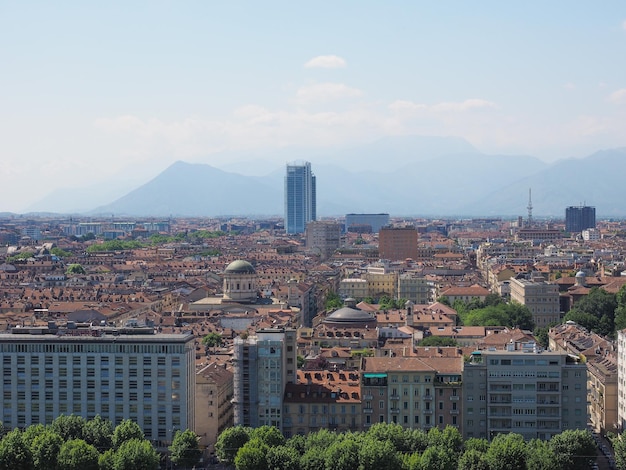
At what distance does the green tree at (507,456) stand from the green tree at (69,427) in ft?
69.9

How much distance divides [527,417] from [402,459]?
11163 millimetres

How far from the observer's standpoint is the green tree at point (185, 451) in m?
57.6

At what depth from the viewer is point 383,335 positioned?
93.5 meters

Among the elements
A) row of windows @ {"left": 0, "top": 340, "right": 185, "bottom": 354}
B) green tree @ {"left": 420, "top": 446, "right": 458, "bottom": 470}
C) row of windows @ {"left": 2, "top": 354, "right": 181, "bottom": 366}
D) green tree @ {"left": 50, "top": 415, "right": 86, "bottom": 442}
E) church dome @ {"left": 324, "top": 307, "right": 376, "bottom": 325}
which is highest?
row of windows @ {"left": 0, "top": 340, "right": 185, "bottom": 354}

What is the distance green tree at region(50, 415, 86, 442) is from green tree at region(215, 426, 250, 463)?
24.4 ft

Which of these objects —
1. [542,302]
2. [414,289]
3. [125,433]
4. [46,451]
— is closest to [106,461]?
[46,451]

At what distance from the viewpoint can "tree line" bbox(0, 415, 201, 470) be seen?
5338cm

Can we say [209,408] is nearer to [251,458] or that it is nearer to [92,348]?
[92,348]

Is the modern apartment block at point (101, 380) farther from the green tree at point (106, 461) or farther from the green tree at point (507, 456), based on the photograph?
the green tree at point (507, 456)

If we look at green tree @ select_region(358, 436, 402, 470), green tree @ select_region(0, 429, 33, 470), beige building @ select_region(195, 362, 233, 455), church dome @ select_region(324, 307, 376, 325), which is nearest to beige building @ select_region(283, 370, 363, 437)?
beige building @ select_region(195, 362, 233, 455)

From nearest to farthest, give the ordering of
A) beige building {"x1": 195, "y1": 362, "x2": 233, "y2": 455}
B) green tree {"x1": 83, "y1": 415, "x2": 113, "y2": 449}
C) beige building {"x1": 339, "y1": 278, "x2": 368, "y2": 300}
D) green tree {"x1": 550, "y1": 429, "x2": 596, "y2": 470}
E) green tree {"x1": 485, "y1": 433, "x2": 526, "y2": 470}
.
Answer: green tree {"x1": 485, "y1": 433, "x2": 526, "y2": 470} → green tree {"x1": 550, "y1": 429, "x2": 596, "y2": 470} → green tree {"x1": 83, "y1": 415, "x2": 113, "y2": 449} → beige building {"x1": 195, "y1": 362, "x2": 233, "y2": 455} → beige building {"x1": 339, "y1": 278, "x2": 368, "y2": 300}

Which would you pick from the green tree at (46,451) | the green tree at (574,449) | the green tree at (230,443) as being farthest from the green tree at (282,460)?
the green tree at (574,449)

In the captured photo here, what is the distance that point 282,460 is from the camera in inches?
2090

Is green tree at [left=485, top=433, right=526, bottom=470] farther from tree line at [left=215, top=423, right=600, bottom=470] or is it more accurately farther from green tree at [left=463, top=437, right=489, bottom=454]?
green tree at [left=463, top=437, right=489, bottom=454]
